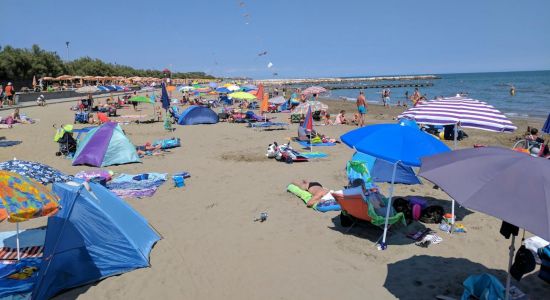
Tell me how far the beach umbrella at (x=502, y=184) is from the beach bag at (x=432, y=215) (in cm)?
293

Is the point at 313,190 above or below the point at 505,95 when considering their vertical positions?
below

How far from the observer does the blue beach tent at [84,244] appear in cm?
470

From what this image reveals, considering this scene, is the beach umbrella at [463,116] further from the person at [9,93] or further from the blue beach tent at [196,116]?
the person at [9,93]

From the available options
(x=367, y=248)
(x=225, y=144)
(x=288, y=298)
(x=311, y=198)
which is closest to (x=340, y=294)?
(x=288, y=298)

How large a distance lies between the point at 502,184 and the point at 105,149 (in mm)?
10281

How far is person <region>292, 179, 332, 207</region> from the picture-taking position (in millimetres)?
7581

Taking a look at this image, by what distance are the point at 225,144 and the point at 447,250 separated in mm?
9739

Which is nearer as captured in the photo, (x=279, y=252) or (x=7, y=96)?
(x=279, y=252)

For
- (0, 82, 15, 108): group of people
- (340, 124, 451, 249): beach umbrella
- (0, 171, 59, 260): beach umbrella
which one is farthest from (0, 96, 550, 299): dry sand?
(0, 82, 15, 108): group of people

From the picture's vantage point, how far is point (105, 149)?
10969 mm

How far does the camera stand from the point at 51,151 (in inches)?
507

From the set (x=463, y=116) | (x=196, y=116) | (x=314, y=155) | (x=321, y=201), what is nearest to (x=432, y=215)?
(x=463, y=116)

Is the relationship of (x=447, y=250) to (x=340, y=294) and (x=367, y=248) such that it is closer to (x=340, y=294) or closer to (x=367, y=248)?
(x=367, y=248)

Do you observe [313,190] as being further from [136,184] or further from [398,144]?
[136,184]
